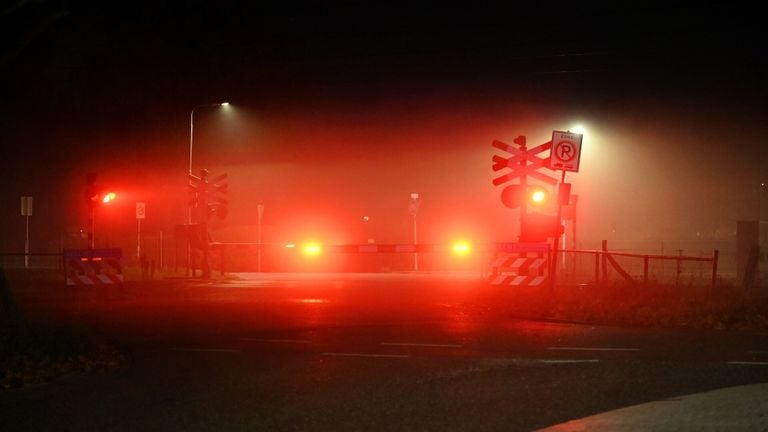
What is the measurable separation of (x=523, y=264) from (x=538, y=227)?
105 cm

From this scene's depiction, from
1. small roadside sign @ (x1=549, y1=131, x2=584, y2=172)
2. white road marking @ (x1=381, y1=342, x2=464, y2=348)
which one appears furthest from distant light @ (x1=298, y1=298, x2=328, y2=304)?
white road marking @ (x1=381, y1=342, x2=464, y2=348)

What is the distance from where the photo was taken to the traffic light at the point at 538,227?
20.7 metres

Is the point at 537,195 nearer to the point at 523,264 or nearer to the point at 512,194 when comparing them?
the point at 512,194

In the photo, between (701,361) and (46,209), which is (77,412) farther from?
(46,209)

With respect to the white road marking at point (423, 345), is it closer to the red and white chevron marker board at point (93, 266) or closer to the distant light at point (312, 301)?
the distant light at point (312, 301)

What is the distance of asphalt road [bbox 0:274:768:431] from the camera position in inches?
309

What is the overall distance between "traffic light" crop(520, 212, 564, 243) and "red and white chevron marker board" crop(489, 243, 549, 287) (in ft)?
1.31

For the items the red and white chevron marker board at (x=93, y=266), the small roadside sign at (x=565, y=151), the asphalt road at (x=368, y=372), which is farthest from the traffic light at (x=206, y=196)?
the small roadside sign at (x=565, y=151)

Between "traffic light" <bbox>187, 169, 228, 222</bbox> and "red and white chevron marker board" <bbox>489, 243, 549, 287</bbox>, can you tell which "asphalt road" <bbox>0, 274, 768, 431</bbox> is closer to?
"red and white chevron marker board" <bbox>489, 243, 549, 287</bbox>

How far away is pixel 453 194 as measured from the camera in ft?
186

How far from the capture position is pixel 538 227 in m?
21.0

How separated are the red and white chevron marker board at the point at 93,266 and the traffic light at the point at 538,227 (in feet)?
36.4

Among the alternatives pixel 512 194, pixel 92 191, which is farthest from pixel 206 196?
pixel 512 194

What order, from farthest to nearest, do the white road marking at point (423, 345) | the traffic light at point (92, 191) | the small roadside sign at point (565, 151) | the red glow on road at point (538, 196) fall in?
the traffic light at point (92, 191) → the red glow on road at point (538, 196) → the small roadside sign at point (565, 151) → the white road marking at point (423, 345)
